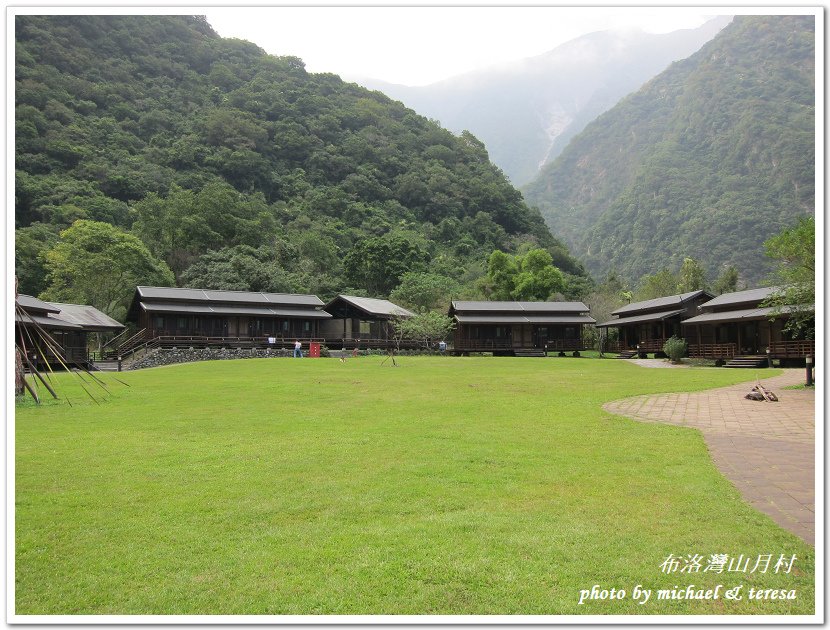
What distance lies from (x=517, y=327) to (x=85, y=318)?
34.3 m

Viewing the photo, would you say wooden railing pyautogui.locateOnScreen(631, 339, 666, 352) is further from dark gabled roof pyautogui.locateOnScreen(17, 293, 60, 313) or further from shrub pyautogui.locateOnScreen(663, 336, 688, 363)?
dark gabled roof pyautogui.locateOnScreen(17, 293, 60, 313)

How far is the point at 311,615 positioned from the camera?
3484 mm

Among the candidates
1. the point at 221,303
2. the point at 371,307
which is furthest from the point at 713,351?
the point at 221,303

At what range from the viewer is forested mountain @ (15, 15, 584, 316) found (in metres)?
58.5

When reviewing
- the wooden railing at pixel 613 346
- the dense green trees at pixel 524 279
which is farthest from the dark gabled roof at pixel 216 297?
the wooden railing at pixel 613 346

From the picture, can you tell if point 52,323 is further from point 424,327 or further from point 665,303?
point 665,303

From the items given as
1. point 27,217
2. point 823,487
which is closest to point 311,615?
point 823,487

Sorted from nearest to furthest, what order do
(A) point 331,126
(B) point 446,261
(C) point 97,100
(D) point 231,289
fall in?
(D) point 231,289, (B) point 446,261, (C) point 97,100, (A) point 331,126

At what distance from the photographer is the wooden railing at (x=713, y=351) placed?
34031 mm

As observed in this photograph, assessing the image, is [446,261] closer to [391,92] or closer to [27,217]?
[27,217]

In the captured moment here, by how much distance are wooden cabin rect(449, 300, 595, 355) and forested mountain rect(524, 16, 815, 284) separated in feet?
78.6

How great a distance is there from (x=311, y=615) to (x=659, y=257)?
8807cm

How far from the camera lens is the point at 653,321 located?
43938mm

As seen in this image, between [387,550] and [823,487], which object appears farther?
[823,487]
